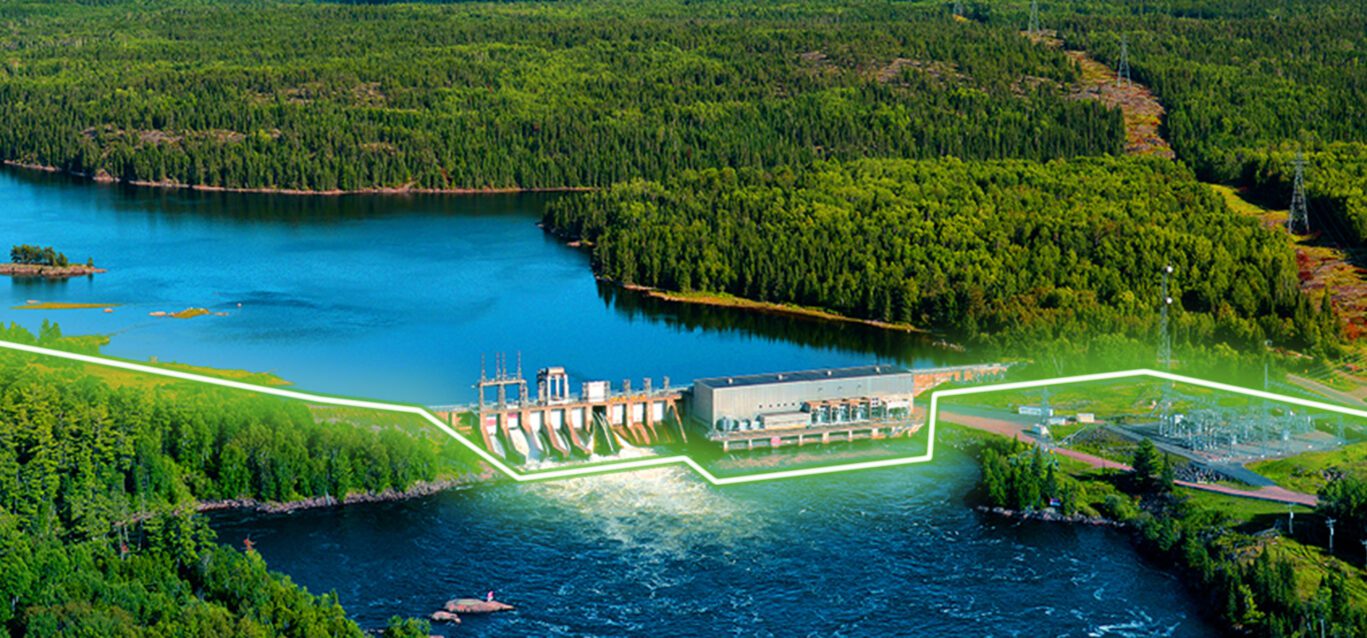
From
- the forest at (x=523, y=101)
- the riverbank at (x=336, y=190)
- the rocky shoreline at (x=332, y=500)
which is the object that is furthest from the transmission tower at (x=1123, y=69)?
the rocky shoreline at (x=332, y=500)

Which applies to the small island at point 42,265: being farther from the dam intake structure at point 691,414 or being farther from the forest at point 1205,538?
the forest at point 1205,538

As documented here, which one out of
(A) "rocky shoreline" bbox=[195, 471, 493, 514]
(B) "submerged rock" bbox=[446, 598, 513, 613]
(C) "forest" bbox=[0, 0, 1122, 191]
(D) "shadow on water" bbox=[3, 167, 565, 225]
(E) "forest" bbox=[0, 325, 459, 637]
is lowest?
(B) "submerged rock" bbox=[446, 598, 513, 613]

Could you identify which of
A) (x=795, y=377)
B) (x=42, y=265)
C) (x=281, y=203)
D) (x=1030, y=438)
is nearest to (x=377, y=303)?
(x=42, y=265)

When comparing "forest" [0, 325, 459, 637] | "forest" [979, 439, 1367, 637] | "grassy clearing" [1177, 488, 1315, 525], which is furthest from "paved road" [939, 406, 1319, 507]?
"forest" [0, 325, 459, 637]

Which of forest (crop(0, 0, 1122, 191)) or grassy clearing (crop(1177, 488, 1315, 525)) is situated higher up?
forest (crop(0, 0, 1122, 191))

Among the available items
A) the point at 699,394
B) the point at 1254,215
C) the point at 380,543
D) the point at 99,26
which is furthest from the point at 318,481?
the point at 99,26

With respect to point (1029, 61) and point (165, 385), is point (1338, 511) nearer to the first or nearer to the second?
point (165, 385)

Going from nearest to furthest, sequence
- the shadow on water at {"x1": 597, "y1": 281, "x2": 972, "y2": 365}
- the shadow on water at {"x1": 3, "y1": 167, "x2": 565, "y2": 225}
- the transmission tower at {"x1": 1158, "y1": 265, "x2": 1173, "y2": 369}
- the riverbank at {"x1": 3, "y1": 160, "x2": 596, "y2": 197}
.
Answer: the transmission tower at {"x1": 1158, "y1": 265, "x2": 1173, "y2": 369} < the shadow on water at {"x1": 597, "y1": 281, "x2": 972, "y2": 365} < the shadow on water at {"x1": 3, "y1": 167, "x2": 565, "y2": 225} < the riverbank at {"x1": 3, "y1": 160, "x2": 596, "y2": 197}

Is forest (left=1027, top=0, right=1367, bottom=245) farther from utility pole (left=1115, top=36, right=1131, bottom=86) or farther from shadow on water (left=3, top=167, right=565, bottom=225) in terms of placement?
shadow on water (left=3, top=167, right=565, bottom=225)
